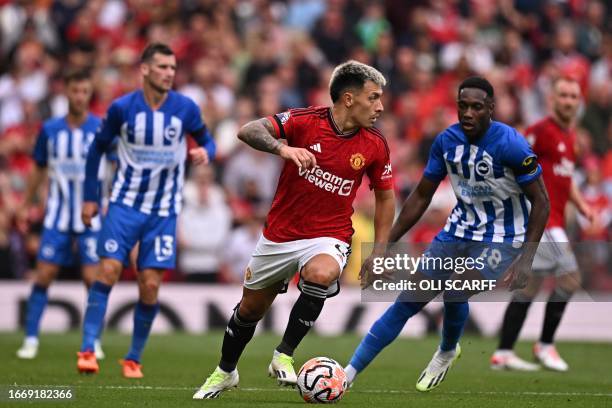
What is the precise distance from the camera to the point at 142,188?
1103 centimetres

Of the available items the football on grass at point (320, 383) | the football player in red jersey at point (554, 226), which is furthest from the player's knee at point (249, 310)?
the football player in red jersey at point (554, 226)

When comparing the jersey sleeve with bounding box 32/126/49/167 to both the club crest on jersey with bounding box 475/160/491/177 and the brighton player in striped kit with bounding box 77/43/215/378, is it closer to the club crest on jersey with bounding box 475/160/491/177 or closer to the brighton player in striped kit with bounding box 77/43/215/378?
the brighton player in striped kit with bounding box 77/43/215/378

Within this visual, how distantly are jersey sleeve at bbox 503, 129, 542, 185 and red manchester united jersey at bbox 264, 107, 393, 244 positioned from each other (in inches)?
46.6

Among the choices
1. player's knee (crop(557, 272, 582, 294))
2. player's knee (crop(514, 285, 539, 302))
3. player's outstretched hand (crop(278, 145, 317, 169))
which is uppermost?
player's outstretched hand (crop(278, 145, 317, 169))

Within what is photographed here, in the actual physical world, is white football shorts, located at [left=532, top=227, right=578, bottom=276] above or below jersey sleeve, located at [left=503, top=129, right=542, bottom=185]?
below

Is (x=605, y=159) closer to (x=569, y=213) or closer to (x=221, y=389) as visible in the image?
(x=569, y=213)

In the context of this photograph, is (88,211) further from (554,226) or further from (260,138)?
(554,226)

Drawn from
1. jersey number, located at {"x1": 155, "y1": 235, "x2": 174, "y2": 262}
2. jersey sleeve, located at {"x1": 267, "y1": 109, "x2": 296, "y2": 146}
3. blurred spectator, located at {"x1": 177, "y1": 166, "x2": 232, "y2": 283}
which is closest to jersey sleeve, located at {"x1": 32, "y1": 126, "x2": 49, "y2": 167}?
jersey number, located at {"x1": 155, "y1": 235, "x2": 174, "y2": 262}

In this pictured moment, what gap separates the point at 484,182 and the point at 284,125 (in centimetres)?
186

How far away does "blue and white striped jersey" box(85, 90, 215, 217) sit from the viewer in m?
11.0

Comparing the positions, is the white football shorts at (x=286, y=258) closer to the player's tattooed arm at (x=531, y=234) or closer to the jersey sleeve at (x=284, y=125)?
the jersey sleeve at (x=284, y=125)

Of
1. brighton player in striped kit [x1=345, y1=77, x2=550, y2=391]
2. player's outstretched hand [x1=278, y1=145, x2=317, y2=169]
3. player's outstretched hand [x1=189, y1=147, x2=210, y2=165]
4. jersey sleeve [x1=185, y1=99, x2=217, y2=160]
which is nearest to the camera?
player's outstretched hand [x1=278, y1=145, x2=317, y2=169]

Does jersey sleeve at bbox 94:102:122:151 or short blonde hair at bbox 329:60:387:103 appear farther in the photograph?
jersey sleeve at bbox 94:102:122:151

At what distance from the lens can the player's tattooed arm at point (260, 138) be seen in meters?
8.42
